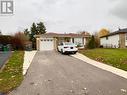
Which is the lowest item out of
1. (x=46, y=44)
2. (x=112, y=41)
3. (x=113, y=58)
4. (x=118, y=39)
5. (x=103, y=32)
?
(x=113, y=58)

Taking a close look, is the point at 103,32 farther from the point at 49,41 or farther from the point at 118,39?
the point at 49,41

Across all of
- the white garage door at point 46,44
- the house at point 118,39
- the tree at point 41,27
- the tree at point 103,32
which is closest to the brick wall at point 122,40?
the house at point 118,39

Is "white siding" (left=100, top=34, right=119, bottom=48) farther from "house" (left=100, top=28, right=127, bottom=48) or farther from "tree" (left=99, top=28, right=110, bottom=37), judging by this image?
"tree" (left=99, top=28, right=110, bottom=37)

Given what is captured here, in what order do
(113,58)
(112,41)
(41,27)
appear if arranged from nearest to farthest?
(113,58)
(112,41)
(41,27)

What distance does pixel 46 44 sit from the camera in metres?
39.8

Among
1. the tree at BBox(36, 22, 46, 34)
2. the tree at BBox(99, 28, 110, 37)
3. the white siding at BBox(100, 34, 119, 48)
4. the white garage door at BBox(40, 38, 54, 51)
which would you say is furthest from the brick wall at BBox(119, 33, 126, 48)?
the tree at BBox(99, 28, 110, 37)

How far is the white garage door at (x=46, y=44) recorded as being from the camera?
39.4 metres

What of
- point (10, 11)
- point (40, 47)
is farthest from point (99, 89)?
point (40, 47)

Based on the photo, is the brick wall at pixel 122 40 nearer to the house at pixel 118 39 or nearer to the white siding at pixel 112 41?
the house at pixel 118 39

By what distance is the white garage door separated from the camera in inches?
1553

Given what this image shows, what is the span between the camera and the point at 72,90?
9.34 metres

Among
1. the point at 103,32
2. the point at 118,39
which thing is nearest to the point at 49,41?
the point at 118,39

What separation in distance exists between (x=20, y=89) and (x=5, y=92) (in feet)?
2.41

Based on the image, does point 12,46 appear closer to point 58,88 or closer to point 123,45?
point 123,45
